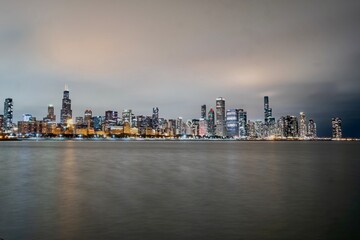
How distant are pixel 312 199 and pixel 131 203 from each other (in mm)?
12663

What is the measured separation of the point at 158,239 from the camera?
14.0 metres

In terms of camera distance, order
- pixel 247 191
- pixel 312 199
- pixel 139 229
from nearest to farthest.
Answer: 1. pixel 139 229
2. pixel 312 199
3. pixel 247 191

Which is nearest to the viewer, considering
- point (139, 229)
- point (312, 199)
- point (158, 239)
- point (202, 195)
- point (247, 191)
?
point (158, 239)

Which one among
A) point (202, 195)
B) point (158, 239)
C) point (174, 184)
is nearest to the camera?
point (158, 239)

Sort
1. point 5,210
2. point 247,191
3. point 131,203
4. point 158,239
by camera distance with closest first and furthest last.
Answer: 1. point 158,239
2. point 5,210
3. point 131,203
4. point 247,191

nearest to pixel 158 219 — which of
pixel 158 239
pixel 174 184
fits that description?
pixel 158 239

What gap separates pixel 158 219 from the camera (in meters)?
17.5

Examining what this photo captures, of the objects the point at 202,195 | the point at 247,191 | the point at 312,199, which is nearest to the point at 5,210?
the point at 202,195

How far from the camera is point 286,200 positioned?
2309 cm

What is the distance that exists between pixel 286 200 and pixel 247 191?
14.7ft

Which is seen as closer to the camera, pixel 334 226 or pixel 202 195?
pixel 334 226

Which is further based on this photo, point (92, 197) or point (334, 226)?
point (92, 197)

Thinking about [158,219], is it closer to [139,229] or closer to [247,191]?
[139,229]

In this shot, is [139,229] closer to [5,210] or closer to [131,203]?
[131,203]
